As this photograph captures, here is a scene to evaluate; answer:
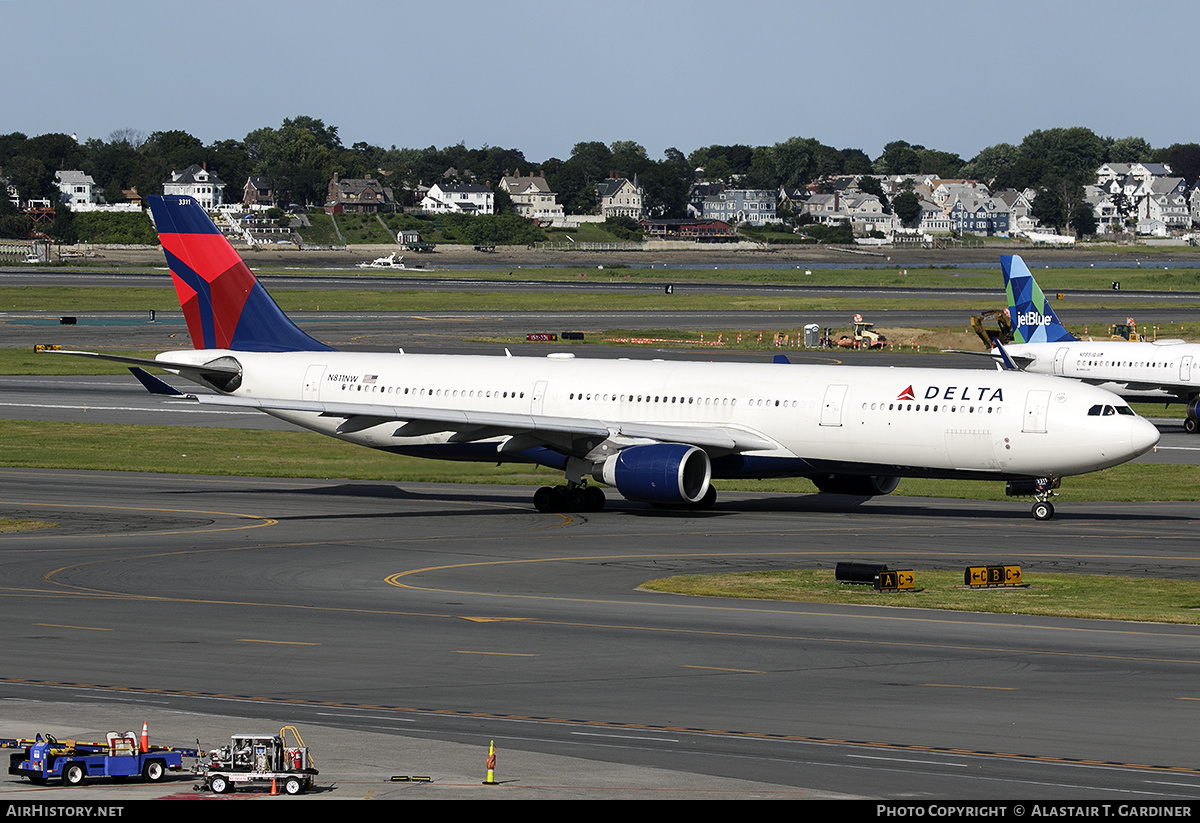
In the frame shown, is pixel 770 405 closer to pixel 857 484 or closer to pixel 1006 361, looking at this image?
pixel 857 484

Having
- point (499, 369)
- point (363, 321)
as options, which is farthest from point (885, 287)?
point (499, 369)

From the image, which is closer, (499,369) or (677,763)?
(677,763)

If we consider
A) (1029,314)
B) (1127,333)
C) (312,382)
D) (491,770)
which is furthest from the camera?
(1127,333)

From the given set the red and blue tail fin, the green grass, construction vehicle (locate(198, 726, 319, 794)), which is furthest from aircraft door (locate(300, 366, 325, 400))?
construction vehicle (locate(198, 726, 319, 794))

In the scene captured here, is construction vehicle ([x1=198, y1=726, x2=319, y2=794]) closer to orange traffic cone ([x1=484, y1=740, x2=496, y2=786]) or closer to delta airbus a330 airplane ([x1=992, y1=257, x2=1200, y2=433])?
orange traffic cone ([x1=484, y1=740, x2=496, y2=786])

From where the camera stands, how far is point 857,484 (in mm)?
50750

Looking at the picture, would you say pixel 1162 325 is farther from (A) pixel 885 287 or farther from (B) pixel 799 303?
(A) pixel 885 287

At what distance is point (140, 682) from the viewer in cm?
2583

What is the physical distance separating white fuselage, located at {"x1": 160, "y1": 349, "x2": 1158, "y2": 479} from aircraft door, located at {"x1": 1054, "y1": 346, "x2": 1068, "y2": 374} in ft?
110

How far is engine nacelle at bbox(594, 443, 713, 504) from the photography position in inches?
1854

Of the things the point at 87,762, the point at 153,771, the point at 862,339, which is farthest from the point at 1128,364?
the point at 87,762

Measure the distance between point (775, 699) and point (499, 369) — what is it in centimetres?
3000

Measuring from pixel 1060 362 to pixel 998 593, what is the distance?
158ft
